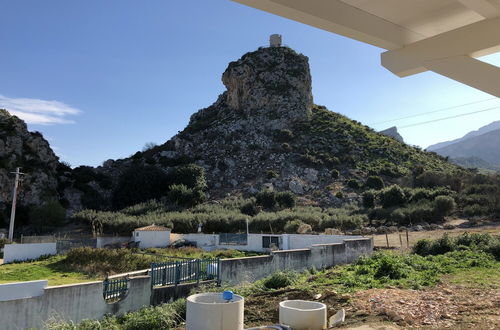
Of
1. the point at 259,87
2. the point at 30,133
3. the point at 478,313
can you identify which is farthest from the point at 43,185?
the point at 478,313

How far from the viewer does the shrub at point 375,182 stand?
4797 centimetres

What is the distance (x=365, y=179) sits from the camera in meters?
51.2

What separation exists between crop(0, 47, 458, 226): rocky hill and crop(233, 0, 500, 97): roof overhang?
40.3 m

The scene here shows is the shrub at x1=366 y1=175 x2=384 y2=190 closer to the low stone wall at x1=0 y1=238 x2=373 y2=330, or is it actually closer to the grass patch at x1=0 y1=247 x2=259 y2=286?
the grass patch at x1=0 y1=247 x2=259 y2=286

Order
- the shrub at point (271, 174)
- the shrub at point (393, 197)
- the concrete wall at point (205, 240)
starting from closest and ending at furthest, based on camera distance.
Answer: the concrete wall at point (205, 240)
the shrub at point (393, 197)
the shrub at point (271, 174)

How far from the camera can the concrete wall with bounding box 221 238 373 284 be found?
1538 centimetres

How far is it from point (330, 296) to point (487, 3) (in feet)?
→ 28.3

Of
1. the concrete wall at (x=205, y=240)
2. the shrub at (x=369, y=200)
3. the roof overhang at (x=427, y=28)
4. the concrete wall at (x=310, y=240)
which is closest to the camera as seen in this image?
the roof overhang at (x=427, y=28)

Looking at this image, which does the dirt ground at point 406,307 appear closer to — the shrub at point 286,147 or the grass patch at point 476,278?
the grass patch at point 476,278

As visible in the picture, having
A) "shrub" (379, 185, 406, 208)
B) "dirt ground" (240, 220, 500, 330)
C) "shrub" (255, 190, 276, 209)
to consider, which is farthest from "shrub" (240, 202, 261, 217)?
"dirt ground" (240, 220, 500, 330)

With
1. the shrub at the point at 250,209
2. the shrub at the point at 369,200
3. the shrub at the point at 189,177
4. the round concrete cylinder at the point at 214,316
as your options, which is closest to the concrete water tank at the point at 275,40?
the shrub at the point at 189,177

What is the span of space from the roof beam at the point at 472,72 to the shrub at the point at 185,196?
1627 inches

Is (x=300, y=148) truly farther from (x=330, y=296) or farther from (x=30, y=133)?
(x=330, y=296)

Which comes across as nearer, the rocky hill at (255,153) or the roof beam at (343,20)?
the roof beam at (343,20)
